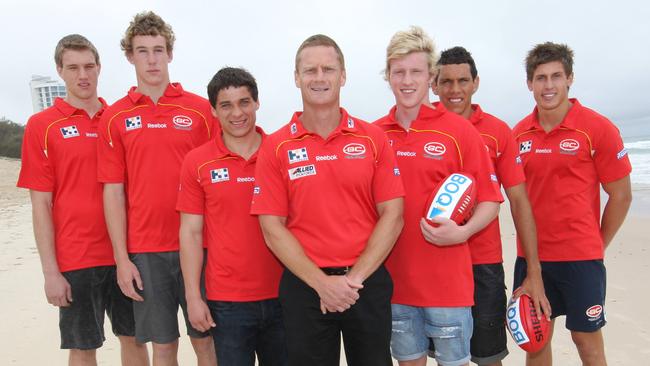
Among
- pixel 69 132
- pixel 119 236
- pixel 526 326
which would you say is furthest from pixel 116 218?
pixel 526 326

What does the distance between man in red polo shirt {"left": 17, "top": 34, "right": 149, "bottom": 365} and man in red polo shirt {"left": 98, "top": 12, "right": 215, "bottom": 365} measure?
316 mm

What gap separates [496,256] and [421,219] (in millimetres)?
898

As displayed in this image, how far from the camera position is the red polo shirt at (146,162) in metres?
3.78

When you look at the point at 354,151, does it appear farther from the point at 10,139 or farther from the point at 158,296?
the point at 10,139

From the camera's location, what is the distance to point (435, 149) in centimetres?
336

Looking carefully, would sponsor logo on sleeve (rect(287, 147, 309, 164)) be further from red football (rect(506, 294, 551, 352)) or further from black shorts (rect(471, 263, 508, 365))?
red football (rect(506, 294, 551, 352))

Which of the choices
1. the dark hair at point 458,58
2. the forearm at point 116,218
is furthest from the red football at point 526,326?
the forearm at point 116,218

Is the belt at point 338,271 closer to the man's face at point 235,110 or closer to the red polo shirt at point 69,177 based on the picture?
the man's face at point 235,110

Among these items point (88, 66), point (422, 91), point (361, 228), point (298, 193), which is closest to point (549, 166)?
point (422, 91)

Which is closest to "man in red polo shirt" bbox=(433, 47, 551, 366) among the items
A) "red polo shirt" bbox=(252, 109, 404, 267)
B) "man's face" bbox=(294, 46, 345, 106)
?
"red polo shirt" bbox=(252, 109, 404, 267)

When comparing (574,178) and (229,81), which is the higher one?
(229,81)

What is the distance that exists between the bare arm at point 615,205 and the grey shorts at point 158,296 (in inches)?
135

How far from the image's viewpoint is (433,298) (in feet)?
10.9

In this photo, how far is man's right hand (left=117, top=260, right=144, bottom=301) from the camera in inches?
149
